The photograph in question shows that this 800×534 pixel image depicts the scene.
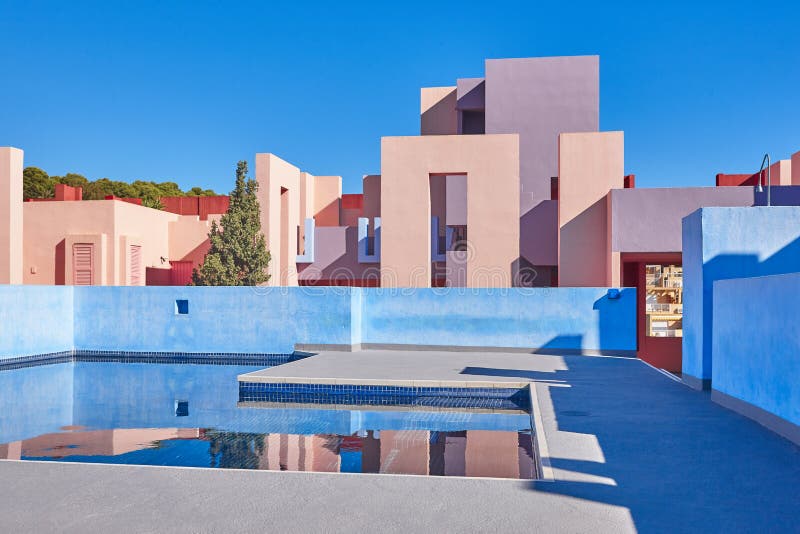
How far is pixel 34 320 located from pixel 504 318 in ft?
35.7

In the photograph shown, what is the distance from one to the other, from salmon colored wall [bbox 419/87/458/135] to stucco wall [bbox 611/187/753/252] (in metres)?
9.98

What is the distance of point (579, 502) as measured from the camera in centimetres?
446

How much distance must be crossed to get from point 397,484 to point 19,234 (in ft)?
70.4

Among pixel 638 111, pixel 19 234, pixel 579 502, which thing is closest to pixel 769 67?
pixel 638 111

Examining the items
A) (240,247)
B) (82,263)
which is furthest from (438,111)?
(82,263)

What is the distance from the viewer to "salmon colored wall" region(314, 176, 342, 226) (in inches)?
1099

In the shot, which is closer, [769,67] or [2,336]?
[2,336]

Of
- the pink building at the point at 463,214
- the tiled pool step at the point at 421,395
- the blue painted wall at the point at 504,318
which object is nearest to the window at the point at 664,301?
the pink building at the point at 463,214

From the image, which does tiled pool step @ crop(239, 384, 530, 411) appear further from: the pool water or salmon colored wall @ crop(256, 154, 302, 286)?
salmon colored wall @ crop(256, 154, 302, 286)

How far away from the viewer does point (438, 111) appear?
2559cm

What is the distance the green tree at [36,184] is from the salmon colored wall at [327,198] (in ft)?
83.8

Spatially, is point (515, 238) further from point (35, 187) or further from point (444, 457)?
point (35, 187)

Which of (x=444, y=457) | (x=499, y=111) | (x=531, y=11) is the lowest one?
(x=444, y=457)

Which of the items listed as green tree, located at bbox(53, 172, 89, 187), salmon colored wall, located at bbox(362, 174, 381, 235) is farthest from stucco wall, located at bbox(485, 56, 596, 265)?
green tree, located at bbox(53, 172, 89, 187)
